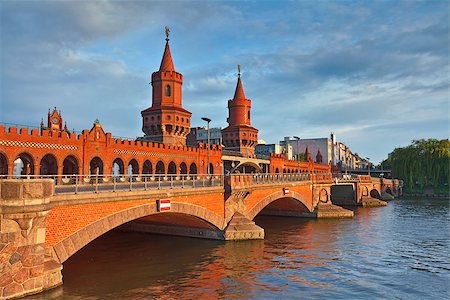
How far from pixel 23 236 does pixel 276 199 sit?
35282 millimetres

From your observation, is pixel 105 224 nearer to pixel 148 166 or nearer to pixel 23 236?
pixel 23 236

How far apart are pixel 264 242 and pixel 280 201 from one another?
→ 21015 millimetres

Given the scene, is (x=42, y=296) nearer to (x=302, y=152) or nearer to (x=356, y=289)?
(x=356, y=289)

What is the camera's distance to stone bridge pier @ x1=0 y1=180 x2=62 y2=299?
16.4 m

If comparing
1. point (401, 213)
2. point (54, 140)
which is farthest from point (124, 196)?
point (401, 213)

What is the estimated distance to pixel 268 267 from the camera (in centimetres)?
2662

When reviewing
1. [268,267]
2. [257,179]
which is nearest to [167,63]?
[257,179]

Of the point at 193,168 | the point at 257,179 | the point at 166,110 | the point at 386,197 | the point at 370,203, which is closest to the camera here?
the point at 257,179

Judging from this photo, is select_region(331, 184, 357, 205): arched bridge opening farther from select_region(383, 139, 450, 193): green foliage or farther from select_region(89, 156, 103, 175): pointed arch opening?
select_region(89, 156, 103, 175): pointed arch opening

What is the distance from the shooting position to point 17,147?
111 ft

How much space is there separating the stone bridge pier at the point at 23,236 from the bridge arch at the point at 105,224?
4.78 ft

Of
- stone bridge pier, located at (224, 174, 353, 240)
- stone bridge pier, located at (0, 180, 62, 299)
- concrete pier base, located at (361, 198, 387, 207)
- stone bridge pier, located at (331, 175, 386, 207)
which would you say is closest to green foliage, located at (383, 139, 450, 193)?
stone bridge pier, located at (331, 175, 386, 207)

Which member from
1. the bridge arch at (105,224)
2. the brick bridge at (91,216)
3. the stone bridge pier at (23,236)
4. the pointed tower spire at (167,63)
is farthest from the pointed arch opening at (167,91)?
the stone bridge pier at (23,236)

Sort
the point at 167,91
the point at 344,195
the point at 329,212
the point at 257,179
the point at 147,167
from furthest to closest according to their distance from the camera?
1. the point at 344,195
2. the point at 167,91
3. the point at 329,212
4. the point at 147,167
5. the point at 257,179
